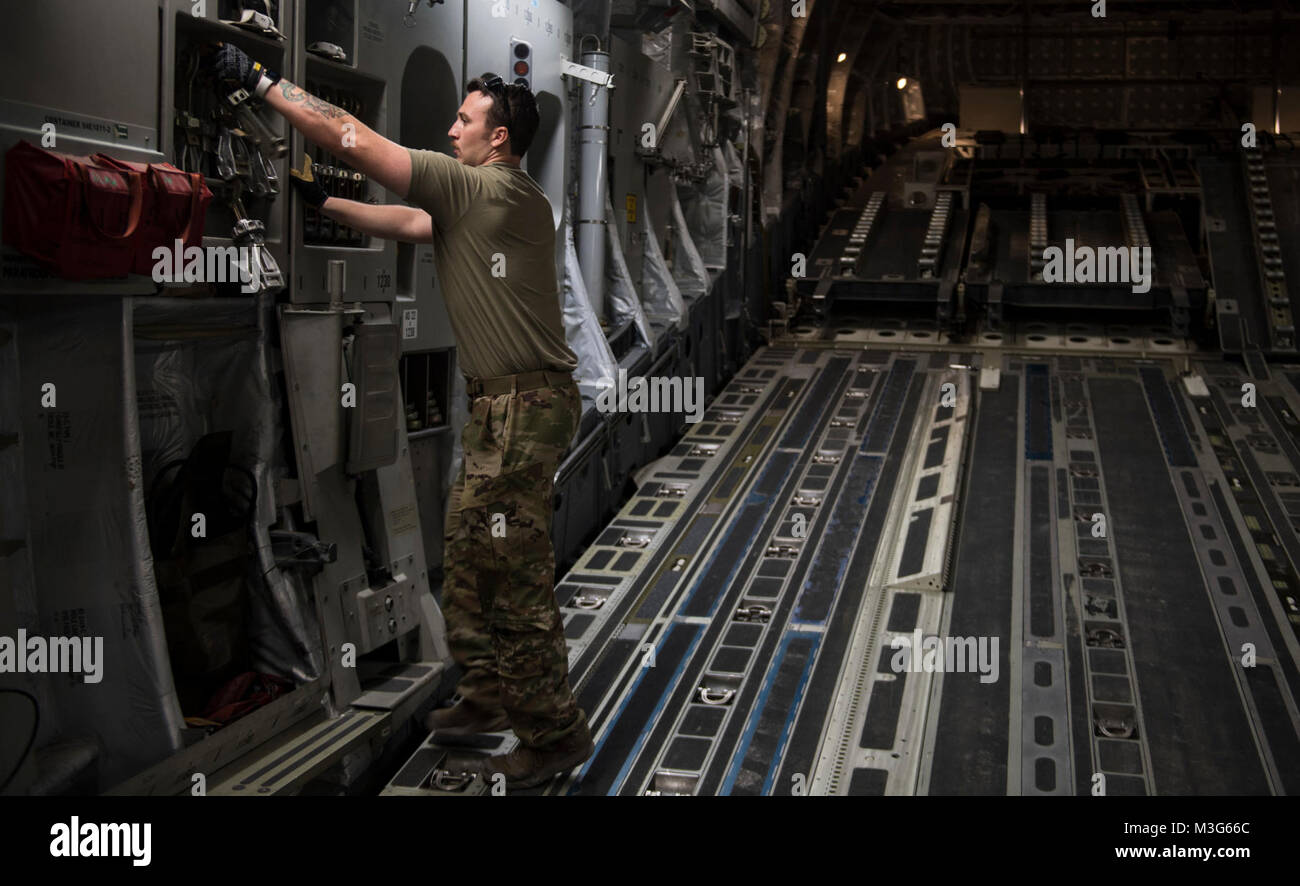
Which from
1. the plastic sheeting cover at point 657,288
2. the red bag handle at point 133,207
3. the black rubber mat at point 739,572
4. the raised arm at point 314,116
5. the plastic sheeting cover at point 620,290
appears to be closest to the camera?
the red bag handle at point 133,207

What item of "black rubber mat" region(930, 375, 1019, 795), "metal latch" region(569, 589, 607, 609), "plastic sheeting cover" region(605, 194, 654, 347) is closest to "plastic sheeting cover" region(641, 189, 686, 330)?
Result: "plastic sheeting cover" region(605, 194, 654, 347)

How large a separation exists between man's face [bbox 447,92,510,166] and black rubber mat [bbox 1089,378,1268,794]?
9.50ft

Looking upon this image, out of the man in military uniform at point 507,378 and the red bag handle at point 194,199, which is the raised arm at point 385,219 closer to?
the man in military uniform at point 507,378

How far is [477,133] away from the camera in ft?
11.5

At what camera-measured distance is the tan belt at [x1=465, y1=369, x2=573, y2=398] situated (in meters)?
3.59

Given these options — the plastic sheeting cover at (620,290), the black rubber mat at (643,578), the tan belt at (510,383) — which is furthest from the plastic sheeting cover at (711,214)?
the tan belt at (510,383)

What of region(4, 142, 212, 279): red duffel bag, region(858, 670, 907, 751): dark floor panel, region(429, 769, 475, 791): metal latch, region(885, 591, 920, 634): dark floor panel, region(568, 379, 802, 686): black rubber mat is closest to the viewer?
region(4, 142, 212, 279): red duffel bag

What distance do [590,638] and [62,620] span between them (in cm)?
238

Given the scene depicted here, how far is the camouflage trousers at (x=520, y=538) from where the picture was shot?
11.8 ft

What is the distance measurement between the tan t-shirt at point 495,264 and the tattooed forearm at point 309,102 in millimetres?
279

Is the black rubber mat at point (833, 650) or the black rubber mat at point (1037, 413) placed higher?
the black rubber mat at point (1037, 413)

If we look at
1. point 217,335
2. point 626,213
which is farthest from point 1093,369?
point 217,335

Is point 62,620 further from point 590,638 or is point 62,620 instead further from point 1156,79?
point 1156,79

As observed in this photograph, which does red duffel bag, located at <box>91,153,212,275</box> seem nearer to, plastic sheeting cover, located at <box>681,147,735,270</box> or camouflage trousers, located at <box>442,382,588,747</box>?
camouflage trousers, located at <box>442,382,588,747</box>
